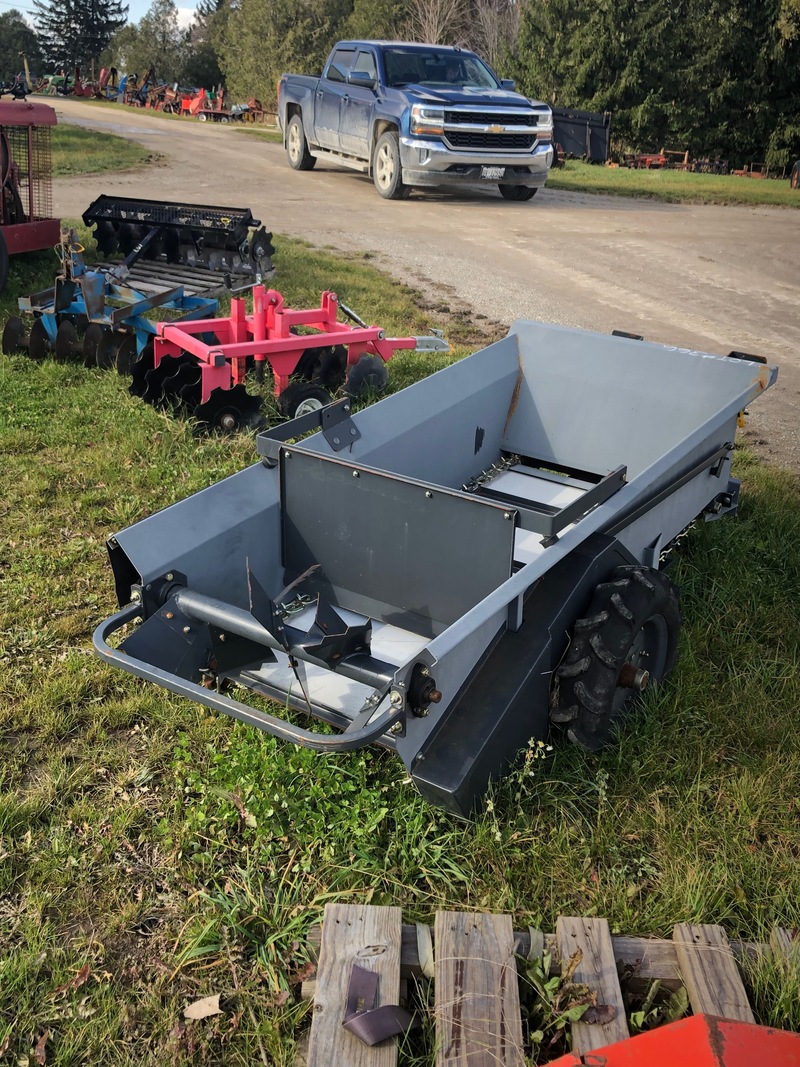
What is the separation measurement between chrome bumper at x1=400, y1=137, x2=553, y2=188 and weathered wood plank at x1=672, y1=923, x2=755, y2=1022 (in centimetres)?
1125

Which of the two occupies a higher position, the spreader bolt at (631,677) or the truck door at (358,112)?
the truck door at (358,112)

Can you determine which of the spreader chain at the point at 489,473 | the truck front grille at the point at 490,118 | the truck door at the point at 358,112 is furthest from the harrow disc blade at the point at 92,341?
the truck door at the point at 358,112

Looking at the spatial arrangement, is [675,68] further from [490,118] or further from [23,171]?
[23,171]

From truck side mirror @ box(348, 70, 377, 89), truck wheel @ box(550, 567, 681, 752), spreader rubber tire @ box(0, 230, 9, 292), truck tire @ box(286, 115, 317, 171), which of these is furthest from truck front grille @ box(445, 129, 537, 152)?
truck wheel @ box(550, 567, 681, 752)

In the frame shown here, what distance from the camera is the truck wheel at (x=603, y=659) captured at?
3.03 meters

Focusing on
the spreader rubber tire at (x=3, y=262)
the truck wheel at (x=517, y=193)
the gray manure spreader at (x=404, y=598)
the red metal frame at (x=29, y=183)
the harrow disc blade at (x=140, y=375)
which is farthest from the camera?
the truck wheel at (x=517, y=193)

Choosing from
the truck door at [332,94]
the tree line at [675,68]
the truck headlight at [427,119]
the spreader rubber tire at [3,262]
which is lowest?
the spreader rubber tire at [3,262]

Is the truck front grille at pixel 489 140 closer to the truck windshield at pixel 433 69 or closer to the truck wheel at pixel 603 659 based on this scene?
the truck windshield at pixel 433 69

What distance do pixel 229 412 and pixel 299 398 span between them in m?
0.41

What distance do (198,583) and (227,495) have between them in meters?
0.33

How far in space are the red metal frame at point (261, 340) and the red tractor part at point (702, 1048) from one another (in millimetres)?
3874

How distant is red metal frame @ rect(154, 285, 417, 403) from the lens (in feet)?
17.0

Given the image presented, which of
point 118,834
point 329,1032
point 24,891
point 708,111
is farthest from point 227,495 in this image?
point 708,111

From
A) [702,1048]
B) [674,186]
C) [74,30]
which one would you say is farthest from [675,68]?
[74,30]
